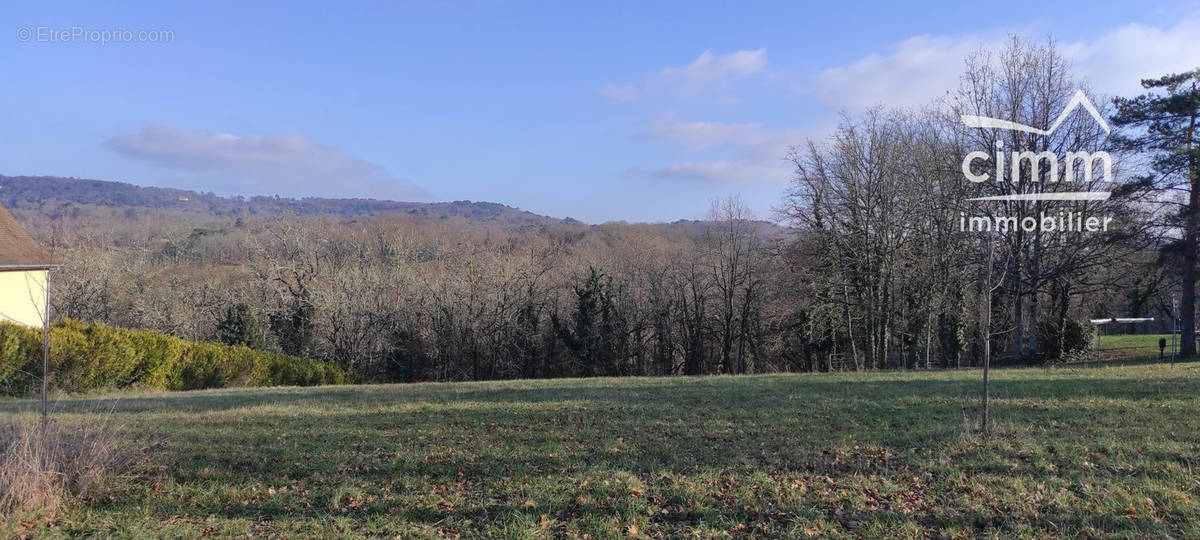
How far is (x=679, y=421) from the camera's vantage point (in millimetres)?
8828

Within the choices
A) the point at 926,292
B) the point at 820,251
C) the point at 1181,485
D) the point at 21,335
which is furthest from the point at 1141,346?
the point at 21,335

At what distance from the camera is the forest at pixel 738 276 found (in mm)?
21719

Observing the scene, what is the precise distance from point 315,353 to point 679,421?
96.5 feet

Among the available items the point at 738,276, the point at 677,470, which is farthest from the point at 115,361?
the point at 738,276

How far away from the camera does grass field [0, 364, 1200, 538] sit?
15.9ft

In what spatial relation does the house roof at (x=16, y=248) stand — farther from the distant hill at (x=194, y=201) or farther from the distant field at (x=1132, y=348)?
the distant field at (x=1132, y=348)

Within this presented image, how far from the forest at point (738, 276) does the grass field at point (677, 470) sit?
47.1 feet

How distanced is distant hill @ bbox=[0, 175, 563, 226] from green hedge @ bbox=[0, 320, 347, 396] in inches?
909

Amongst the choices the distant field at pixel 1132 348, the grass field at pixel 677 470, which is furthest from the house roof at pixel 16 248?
the distant field at pixel 1132 348

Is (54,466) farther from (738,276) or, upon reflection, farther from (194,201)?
(194,201)

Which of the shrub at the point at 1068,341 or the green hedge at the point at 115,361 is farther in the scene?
the shrub at the point at 1068,341

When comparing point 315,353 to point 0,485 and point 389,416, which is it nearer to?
point 389,416

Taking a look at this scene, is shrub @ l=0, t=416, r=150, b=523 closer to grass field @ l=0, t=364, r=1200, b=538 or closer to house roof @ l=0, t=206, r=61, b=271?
grass field @ l=0, t=364, r=1200, b=538

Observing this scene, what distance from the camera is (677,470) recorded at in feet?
20.3
